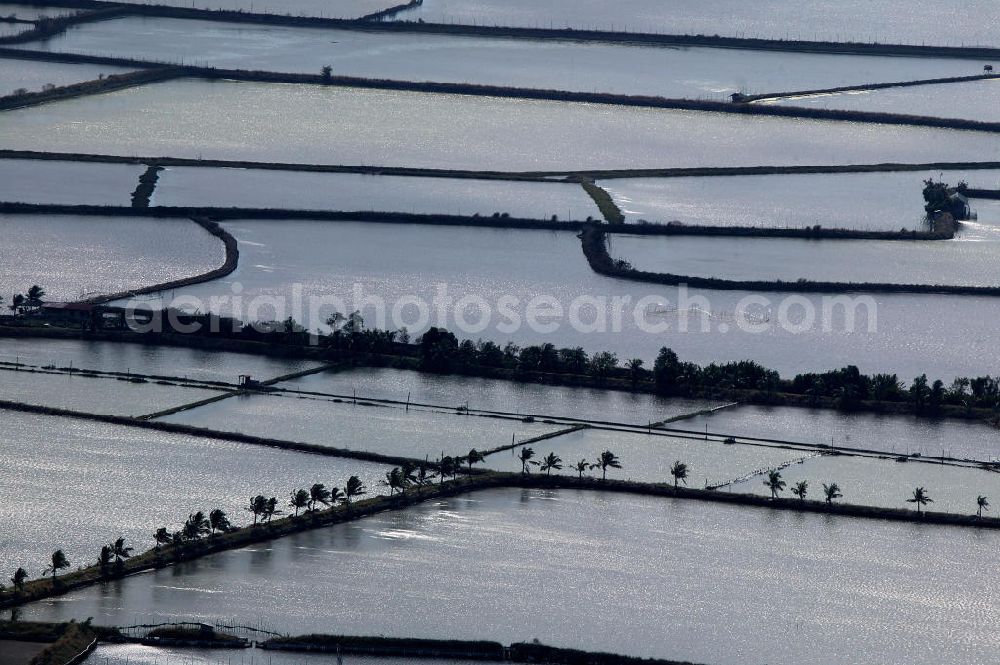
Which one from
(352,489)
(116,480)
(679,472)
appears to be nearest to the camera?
(352,489)

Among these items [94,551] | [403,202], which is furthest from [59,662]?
[403,202]

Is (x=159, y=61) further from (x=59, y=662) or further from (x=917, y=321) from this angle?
(x=59, y=662)

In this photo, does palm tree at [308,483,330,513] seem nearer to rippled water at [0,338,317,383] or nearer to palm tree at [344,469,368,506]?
palm tree at [344,469,368,506]

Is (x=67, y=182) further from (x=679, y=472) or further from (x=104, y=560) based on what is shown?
(x=104, y=560)

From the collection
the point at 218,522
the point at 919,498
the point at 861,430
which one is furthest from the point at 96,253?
the point at 919,498

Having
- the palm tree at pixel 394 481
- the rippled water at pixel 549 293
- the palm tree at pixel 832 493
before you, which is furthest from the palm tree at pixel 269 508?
the rippled water at pixel 549 293

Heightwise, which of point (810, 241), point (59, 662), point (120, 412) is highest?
point (810, 241)

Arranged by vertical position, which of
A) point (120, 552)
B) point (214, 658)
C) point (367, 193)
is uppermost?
point (367, 193)

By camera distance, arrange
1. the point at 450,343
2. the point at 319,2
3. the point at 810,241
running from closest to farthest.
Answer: the point at 450,343 → the point at 810,241 → the point at 319,2
